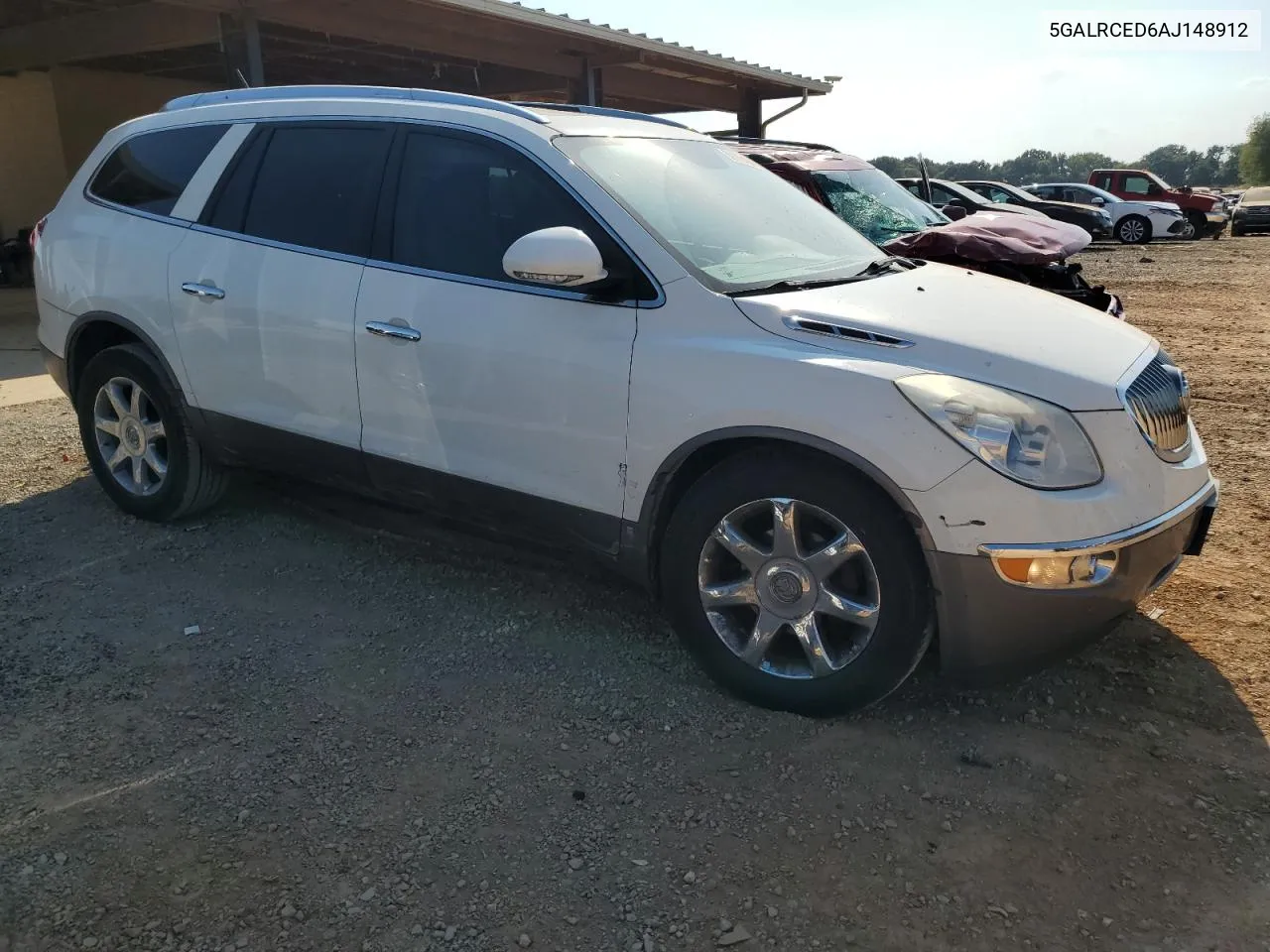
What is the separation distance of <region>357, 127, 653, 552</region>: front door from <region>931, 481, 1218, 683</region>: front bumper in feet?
3.65

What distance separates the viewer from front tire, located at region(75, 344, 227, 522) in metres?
4.63

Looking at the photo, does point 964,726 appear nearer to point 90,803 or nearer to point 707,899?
point 707,899

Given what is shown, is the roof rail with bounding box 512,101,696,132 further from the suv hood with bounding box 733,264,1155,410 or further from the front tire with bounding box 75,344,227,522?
the front tire with bounding box 75,344,227,522

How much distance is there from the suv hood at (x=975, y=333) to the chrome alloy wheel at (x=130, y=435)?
9.98ft

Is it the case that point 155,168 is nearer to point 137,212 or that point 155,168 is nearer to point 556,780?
point 137,212

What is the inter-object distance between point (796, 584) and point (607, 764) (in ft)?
2.52

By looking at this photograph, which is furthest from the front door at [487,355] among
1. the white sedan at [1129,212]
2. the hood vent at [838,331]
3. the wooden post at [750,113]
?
the white sedan at [1129,212]

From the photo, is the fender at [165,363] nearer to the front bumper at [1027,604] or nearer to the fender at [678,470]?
the fender at [678,470]

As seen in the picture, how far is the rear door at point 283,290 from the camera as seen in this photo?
3902 mm

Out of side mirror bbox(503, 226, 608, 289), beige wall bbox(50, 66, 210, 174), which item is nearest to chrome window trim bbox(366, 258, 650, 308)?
side mirror bbox(503, 226, 608, 289)

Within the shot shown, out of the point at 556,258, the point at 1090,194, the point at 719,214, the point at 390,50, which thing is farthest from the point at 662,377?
the point at 1090,194

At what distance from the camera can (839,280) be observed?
3.53m

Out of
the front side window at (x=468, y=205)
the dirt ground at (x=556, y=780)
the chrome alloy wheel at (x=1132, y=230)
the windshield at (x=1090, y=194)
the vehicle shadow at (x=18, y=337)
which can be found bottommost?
the vehicle shadow at (x=18, y=337)

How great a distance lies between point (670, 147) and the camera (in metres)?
4.00
